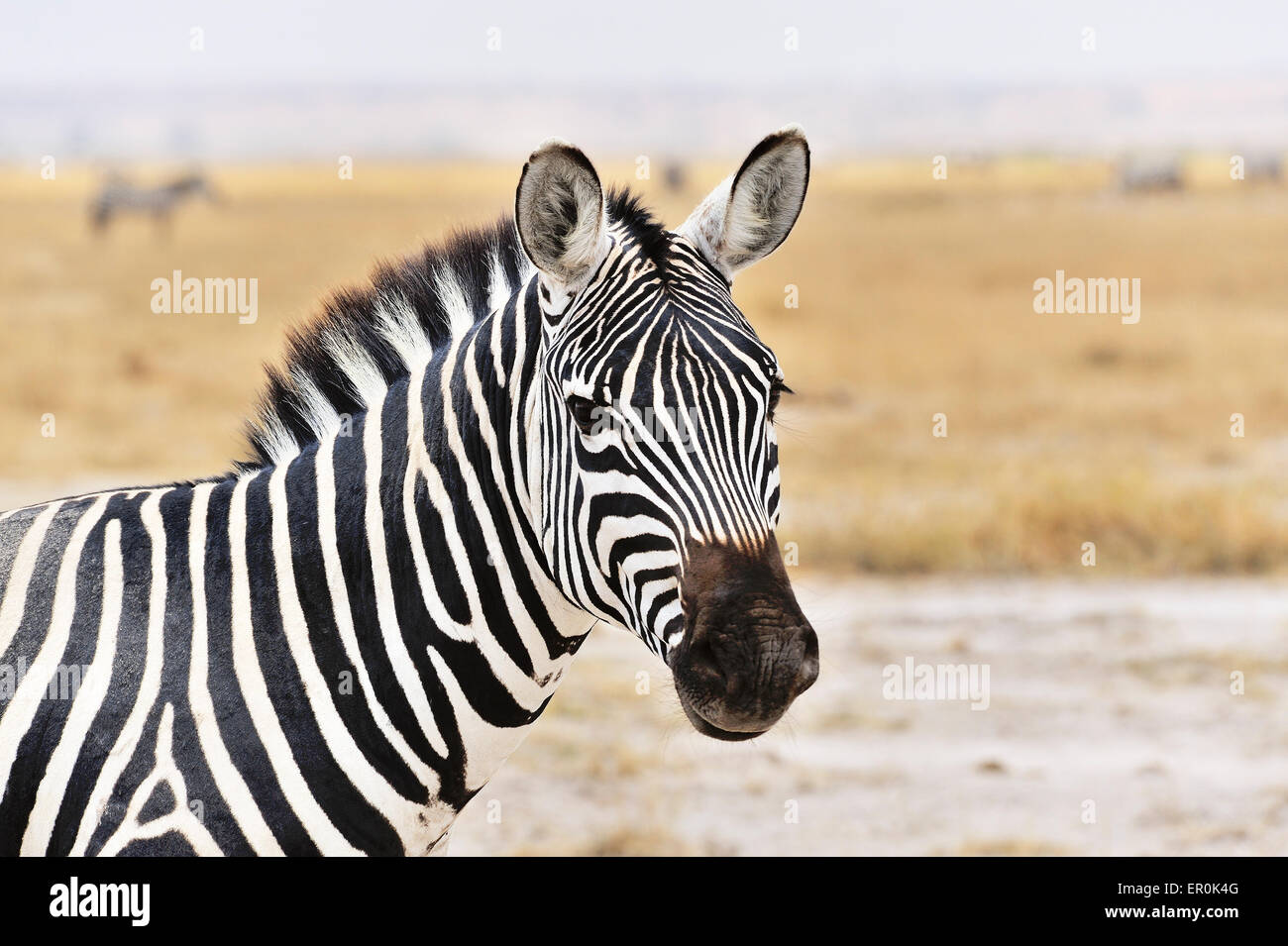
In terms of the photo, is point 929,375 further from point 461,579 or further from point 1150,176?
point 1150,176

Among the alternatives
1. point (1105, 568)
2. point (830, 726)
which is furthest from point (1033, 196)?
point (830, 726)

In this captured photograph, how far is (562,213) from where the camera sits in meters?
2.91

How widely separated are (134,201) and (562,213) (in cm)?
3725

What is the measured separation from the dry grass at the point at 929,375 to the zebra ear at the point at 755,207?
1.65ft

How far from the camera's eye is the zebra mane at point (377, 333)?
3354 millimetres

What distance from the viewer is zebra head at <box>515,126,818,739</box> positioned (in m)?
2.61

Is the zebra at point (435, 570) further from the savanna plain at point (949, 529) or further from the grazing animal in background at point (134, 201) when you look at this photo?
the grazing animal in background at point (134, 201)

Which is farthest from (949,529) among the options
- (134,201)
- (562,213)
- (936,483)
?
(134,201)

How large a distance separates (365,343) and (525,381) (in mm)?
608

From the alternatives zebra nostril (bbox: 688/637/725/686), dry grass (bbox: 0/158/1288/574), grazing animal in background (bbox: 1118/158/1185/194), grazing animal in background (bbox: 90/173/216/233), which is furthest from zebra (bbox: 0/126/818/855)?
grazing animal in background (bbox: 1118/158/1185/194)

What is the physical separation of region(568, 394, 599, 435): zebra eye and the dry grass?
731 mm

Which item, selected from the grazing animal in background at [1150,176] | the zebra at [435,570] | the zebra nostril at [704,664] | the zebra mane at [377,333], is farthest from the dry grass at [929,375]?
the grazing animal in background at [1150,176]

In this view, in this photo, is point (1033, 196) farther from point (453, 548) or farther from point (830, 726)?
point (453, 548)
